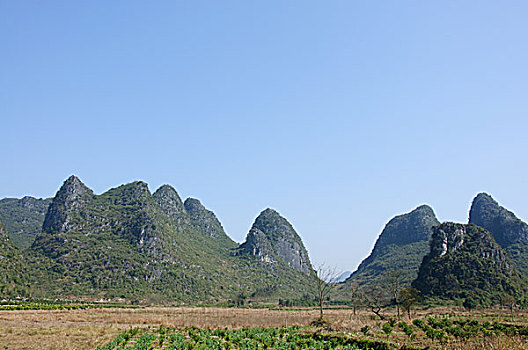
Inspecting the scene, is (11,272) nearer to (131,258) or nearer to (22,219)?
(131,258)

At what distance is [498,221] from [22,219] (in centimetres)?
20113

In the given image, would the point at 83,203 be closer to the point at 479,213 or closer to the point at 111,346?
the point at 111,346

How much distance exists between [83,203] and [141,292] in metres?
54.3

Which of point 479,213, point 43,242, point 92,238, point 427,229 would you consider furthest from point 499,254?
point 43,242

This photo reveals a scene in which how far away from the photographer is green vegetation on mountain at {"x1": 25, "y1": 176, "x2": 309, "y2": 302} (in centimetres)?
10831

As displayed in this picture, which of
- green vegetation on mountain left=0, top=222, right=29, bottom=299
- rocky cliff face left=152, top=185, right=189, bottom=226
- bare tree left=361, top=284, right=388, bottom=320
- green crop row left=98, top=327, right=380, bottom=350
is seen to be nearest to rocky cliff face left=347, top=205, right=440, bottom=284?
bare tree left=361, top=284, right=388, bottom=320

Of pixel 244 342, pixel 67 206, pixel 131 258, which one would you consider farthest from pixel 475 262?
pixel 67 206

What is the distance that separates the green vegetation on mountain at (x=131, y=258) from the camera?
108312 millimetres

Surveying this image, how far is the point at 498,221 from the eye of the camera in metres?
148

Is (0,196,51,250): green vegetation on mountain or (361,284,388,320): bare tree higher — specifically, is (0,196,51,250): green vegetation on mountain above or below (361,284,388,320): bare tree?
above

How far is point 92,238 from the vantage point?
130 m

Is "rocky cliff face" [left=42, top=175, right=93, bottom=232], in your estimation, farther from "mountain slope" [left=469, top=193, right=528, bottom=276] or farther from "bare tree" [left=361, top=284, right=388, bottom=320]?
"mountain slope" [left=469, top=193, right=528, bottom=276]

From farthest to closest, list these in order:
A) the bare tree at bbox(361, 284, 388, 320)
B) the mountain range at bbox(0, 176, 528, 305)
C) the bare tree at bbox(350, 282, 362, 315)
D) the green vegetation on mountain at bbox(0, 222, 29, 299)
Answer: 1. the mountain range at bbox(0, 176, 528, 305)
2. the green vegetation on mountain at bbox(0, 222, 29, 299)
3. the bare tree at bbox(361, 284, 388, 320)
4. the bare tree at bbox(350, 282, 362, 315)

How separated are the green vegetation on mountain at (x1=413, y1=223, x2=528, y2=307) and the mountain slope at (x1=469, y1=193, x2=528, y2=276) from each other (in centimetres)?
2073
